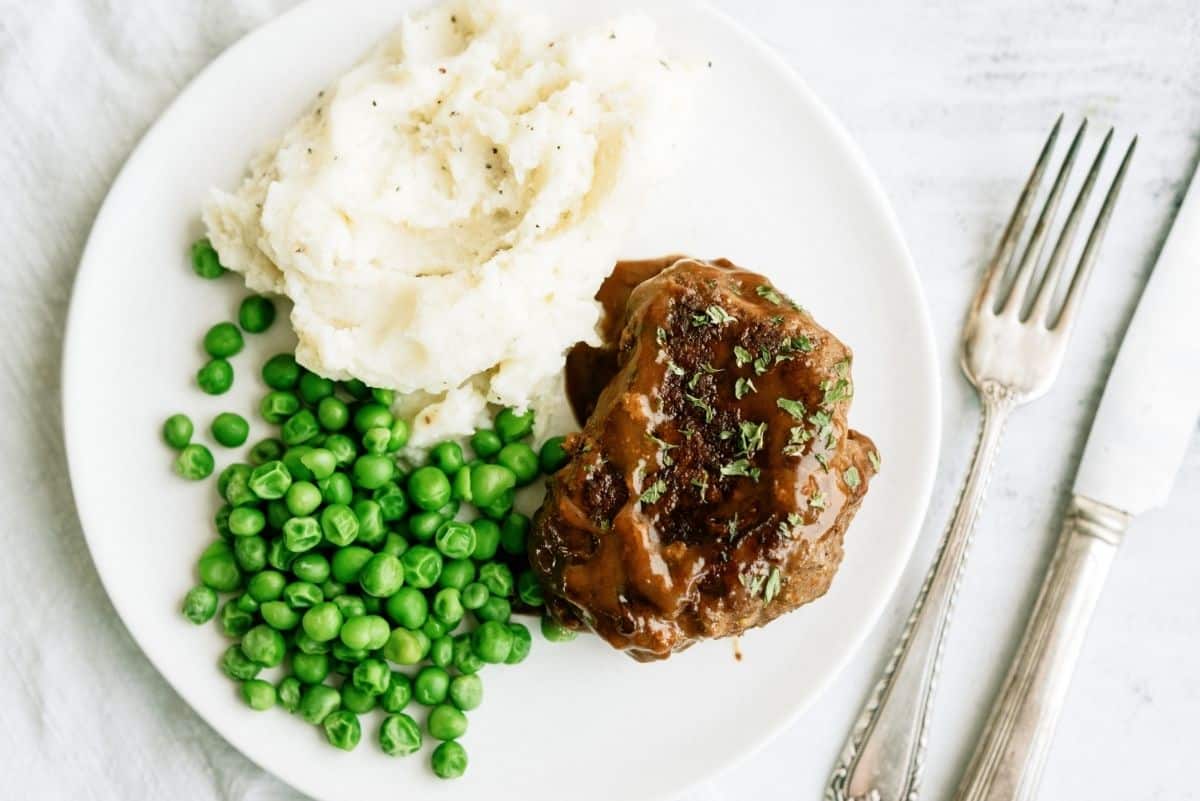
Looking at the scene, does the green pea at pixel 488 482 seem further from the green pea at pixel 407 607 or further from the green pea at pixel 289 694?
the green pea at pixel 289 694

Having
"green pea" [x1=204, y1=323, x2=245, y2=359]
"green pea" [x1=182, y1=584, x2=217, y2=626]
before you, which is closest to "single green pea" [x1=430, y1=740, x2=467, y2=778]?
"green pea" [x1=182, y1=584, x2=217, y2=626]

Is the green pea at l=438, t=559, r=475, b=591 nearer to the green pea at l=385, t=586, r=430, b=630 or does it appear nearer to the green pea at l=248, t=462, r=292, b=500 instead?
the green pea at l=385, t=586, r=430, b=630

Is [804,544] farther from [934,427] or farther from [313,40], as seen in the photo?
[313,40]

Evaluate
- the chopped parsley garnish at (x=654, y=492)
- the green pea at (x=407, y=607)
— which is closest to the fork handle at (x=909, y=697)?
the chopped parsley garnish at (x=654, y=492)

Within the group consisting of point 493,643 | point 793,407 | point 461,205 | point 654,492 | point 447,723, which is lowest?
point 447,723

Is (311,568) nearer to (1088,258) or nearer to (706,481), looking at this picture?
(706,481)

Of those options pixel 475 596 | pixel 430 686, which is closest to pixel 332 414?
pixel 475 596

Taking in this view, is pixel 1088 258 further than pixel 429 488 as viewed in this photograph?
Yes
